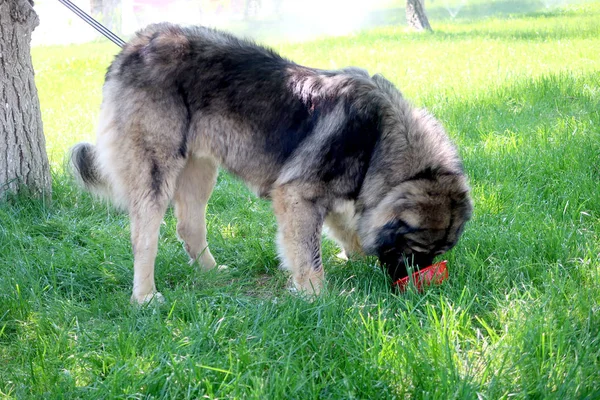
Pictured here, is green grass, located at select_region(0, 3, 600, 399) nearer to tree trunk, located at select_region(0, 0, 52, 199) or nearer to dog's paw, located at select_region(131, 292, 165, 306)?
dog's paw, located at select_region(131, 292, 165, 306)

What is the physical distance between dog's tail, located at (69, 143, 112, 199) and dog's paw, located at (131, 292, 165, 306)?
3.10 ft

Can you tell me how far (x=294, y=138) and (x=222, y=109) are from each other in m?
0.48

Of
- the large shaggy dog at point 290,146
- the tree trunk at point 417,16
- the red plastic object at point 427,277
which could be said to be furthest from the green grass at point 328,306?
the tree trunk at point 417,16

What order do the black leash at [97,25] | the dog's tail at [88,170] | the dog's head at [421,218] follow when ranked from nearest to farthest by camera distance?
1. the dog's head at [421,218]
2. the dog's tail at [88,170]
3. the black leash at [97,25]

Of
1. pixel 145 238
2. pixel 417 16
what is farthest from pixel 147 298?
pixel 417 16

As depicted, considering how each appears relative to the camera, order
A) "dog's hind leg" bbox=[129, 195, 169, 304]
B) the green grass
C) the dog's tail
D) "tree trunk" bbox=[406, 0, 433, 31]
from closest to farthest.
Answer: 1. the green grass
2. "dog's hind leg" bbox=[129, 195, 169, 304]
3. the dog's tail
4. "tree trunk" bbox=[406, 0, 433, 31]

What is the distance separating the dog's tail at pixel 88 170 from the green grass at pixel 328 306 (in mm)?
390

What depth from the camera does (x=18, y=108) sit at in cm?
496

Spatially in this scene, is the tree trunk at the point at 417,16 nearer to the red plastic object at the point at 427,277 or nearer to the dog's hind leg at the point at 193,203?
the dog's hind leg at the point at 193,203

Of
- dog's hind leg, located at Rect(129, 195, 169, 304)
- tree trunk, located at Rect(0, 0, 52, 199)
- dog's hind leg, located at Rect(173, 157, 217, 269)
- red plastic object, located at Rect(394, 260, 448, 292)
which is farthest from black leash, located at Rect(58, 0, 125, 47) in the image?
red plastic object, located at Rect(394, 260, 448, 292)

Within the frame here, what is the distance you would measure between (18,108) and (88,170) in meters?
1.05

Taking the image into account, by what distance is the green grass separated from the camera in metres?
2.61

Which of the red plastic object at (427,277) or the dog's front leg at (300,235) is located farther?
the dog's front leg at (300,235)

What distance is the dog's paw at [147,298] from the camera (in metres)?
3.52
